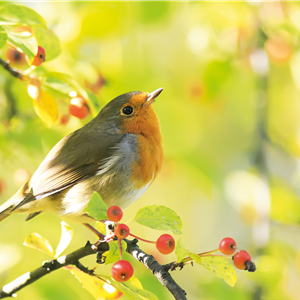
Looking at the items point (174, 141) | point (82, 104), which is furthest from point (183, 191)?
point (82, 104)

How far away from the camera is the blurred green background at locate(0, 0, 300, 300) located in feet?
8.88

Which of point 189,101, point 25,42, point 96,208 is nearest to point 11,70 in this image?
point 25,42

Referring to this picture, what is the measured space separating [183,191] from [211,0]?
2.55 m

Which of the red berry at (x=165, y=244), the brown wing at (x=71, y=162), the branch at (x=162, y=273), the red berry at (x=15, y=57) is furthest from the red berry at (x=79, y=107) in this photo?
the red berry at (x=165, y=244)

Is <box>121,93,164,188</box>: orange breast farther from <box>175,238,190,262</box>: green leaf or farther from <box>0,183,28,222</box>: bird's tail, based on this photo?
<box>175,238,190,262</box>: green leaf

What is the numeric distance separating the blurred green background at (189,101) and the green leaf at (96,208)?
120cm

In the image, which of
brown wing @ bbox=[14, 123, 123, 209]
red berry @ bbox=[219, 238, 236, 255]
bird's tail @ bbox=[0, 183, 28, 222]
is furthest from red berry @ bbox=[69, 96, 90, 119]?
red berry @ bbox=[219, 238, 236, 255]

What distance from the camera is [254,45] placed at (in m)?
3.80

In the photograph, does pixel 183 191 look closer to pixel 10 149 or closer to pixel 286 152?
pixel 286 152

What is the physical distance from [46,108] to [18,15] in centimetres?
43

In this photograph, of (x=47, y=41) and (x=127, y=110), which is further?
(x=127, y=110)

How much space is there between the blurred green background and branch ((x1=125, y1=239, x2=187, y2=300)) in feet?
3.23

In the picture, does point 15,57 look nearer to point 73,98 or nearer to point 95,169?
point 73,98

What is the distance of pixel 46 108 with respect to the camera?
6.40 feet
